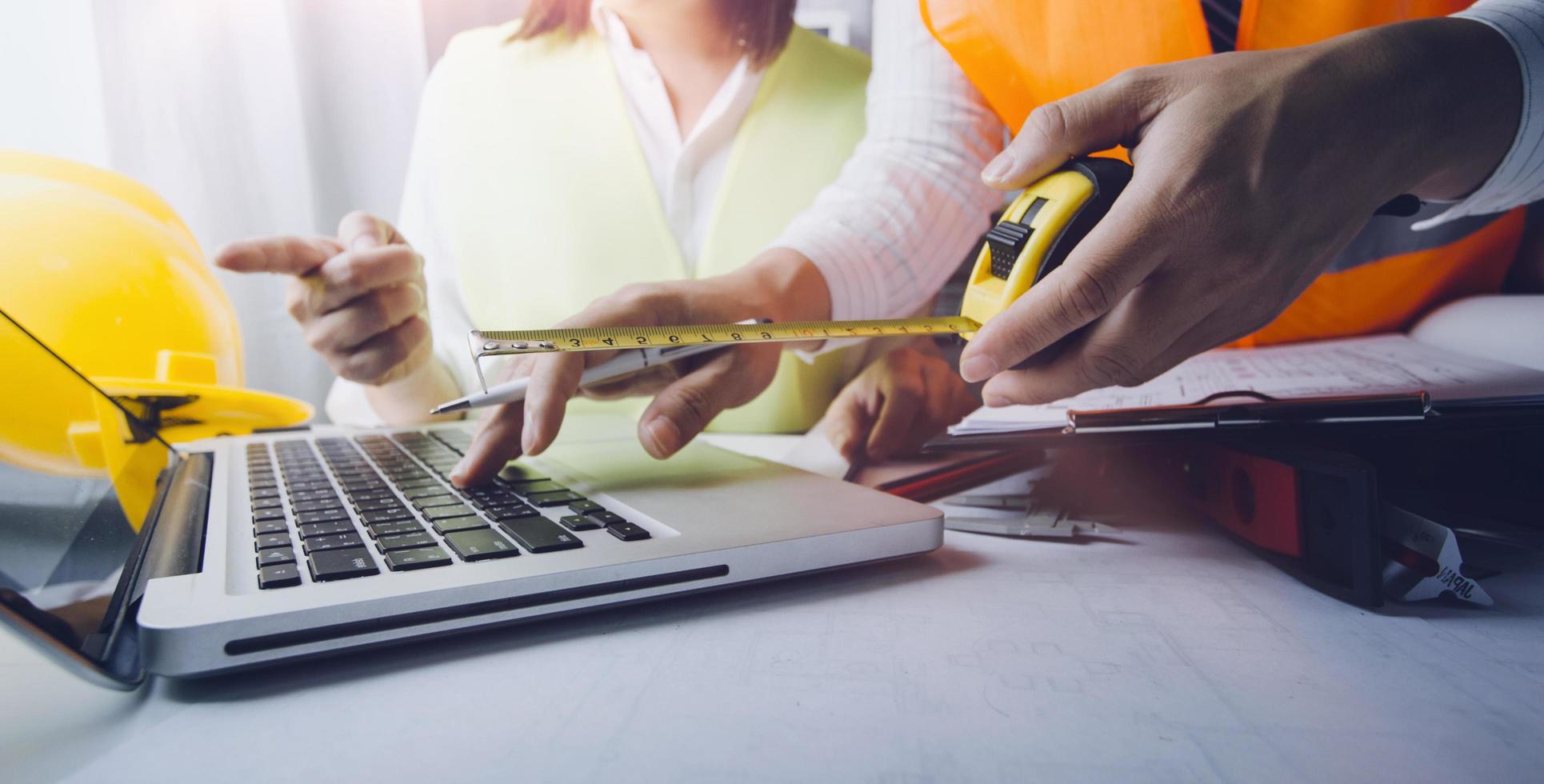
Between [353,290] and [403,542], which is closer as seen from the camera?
[403,542]

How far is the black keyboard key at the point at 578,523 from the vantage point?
0.39 metres

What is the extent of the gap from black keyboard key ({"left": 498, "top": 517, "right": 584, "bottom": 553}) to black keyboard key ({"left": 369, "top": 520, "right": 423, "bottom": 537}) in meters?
0.04

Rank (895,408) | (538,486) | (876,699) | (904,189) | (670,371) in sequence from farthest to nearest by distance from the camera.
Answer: (904,189) < (895,408) < (670,371) < (538,486) < (876,699)

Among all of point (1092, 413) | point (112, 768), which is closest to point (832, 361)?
point (1092, 413)

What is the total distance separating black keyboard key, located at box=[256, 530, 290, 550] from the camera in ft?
1.20

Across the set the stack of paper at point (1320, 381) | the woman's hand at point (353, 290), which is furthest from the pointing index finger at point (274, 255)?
the stack of paper at point (1320, 381)

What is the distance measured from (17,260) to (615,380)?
1.76ft

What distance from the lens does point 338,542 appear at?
0.37m

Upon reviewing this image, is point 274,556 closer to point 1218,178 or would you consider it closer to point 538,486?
point 538,486

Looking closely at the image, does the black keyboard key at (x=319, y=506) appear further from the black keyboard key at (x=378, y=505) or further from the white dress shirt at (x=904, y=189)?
the white dress shirt at (x=904, y=189)

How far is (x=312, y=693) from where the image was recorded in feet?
0.97

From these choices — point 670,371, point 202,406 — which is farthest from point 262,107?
point 670,371

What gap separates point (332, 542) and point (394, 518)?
0.05 metres

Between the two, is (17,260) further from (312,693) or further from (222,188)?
(312,693)
